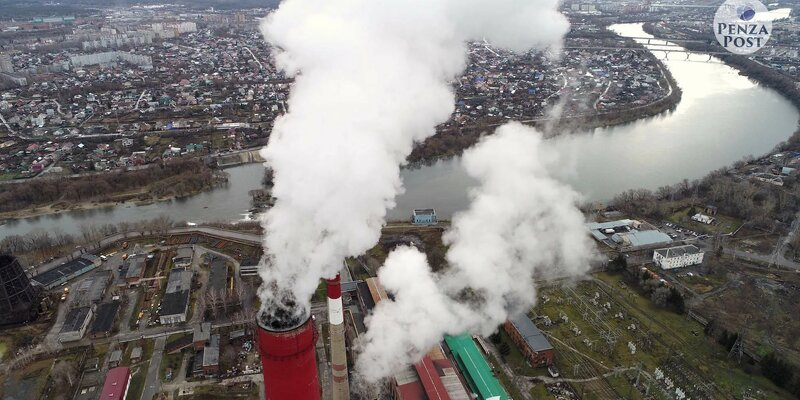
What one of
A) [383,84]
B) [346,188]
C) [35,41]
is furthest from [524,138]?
[35,41]

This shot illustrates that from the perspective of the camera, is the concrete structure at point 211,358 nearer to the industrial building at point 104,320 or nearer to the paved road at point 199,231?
the industrial building at point 104,320

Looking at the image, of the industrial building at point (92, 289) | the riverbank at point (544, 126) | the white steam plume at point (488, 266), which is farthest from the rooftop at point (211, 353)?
the riverbank at point (544, 126)

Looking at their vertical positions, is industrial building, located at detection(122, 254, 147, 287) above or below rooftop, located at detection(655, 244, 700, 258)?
above

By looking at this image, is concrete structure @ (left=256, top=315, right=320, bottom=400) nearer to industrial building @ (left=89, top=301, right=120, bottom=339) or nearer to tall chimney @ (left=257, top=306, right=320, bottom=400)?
tall chimney @ (left=257, top=306, right=320, bottom=400)

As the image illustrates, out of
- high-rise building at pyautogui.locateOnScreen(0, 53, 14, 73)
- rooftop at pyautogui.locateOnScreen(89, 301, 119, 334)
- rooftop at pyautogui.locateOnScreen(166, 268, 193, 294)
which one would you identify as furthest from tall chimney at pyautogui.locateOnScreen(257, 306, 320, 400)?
high-rise building at pyautogui.locateOnScreen(0, 53, 14, 73)

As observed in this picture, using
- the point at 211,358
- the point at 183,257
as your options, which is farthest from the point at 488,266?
the point at 183,257

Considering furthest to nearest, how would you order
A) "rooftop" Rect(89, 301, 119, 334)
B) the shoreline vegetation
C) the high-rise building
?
the high-rise building
the shoreline vegetation
"rooftop" Rect(89, 301, 119, 334)
